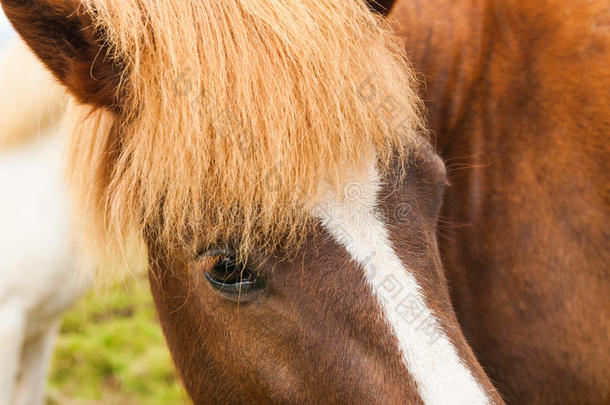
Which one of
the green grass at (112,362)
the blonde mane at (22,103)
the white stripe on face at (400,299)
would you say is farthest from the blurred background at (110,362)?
the white stripe on face at (400,299)

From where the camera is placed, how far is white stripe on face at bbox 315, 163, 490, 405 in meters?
0.98

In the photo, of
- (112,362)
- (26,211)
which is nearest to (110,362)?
(112,362)

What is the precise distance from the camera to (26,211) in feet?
7.15

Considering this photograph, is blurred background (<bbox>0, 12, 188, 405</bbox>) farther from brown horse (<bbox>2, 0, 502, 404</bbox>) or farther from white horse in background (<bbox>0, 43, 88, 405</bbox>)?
brown horse (<bbox>2, 0, 502, 404</bbox>)

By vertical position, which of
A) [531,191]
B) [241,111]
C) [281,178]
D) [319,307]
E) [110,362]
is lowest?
[110,362]

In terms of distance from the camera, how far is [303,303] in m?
1.09

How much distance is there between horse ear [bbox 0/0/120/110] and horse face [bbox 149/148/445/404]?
37cm

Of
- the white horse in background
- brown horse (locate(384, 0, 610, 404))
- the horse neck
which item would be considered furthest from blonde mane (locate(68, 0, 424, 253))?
the white horse in background

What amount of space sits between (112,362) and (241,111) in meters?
2.76

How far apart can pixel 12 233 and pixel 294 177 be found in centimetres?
151

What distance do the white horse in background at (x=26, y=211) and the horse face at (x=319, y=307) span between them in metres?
1.10

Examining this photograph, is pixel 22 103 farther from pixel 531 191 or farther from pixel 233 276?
pixel 531 191

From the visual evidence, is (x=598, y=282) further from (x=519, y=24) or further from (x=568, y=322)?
(x=519, y=24)

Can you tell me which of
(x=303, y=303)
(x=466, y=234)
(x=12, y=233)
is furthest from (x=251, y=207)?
(x=12, y=233)
